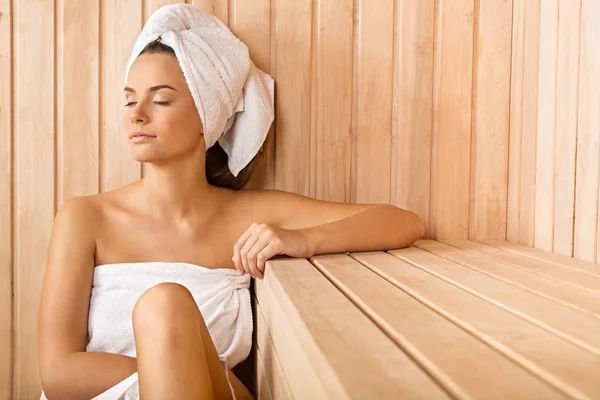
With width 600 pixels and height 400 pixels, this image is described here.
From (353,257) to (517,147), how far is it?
81 cm

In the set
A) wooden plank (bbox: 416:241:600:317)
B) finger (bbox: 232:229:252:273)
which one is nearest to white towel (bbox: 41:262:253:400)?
finger (bbox: 232:229:252:273)

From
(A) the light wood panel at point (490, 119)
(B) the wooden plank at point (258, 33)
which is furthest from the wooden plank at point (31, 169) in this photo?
(A) the light wood panel at point (490, 119)

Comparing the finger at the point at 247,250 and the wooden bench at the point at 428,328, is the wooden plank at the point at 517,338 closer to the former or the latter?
the wooden bench at the point at 428,328

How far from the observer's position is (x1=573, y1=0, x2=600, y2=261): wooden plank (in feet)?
4.96

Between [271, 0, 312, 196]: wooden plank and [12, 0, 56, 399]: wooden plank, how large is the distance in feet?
2.30

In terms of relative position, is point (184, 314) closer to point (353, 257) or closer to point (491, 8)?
point (353, 257)

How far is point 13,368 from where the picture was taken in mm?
1803

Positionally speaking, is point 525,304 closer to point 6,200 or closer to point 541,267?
point 541,267

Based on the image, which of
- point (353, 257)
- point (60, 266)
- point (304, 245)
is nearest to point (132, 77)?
point (60, 266)

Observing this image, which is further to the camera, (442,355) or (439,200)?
(439,200)

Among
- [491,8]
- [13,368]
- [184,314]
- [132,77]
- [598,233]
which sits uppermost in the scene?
[491,8]

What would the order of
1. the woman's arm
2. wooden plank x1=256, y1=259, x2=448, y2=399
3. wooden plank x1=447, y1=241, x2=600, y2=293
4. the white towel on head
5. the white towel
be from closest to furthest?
wooden plank x1=256, y1=259, x2=448, y2=399, wooden plank x1=447, y1=241, x2=600, y2=293, the woman's arm, the white towel, the white towel on head

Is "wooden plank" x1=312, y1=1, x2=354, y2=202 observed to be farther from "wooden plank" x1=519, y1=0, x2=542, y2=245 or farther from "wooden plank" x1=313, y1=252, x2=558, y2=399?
"wooden plank" x1=313, y1=252, x2=558, y2=399

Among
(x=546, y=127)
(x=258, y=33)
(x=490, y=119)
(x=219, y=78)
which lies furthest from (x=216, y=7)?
(x=546, y=127)
